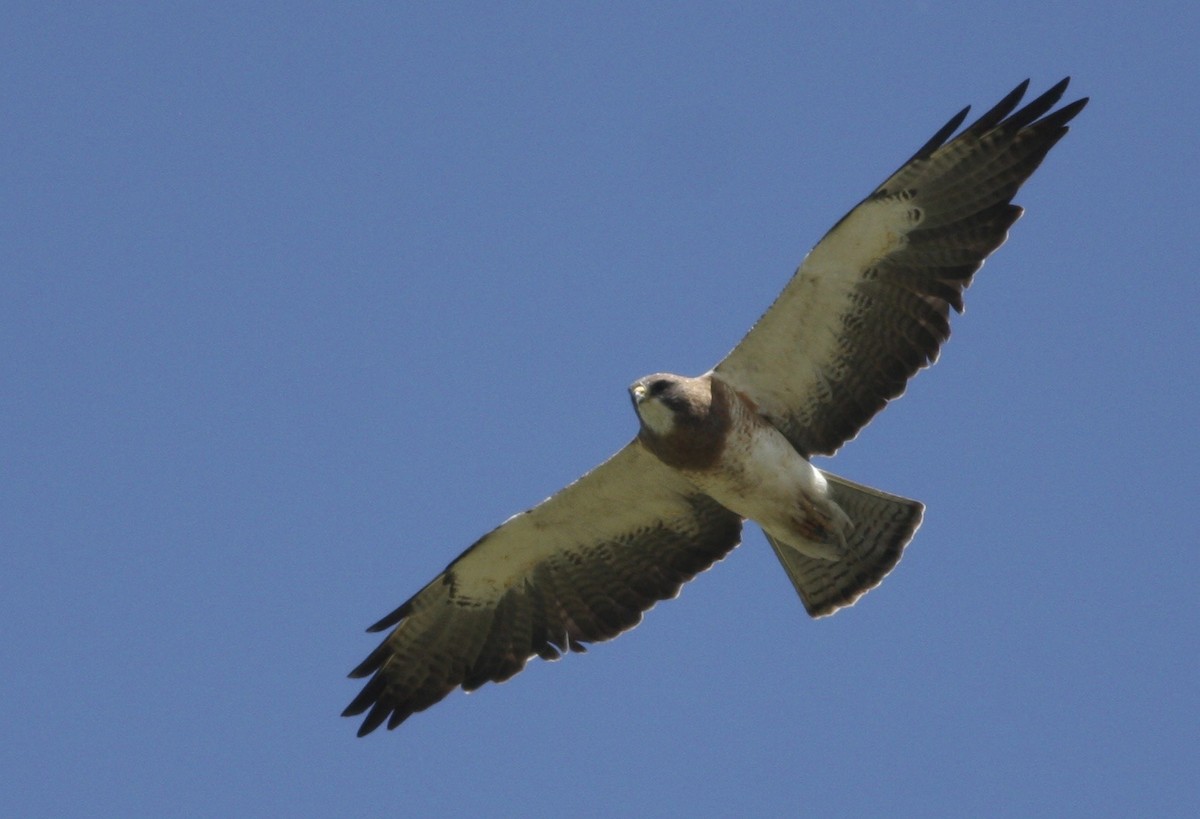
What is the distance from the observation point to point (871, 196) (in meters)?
11.8

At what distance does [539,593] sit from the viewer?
42.2 feet

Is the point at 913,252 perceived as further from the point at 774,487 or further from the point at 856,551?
the point at 856,551

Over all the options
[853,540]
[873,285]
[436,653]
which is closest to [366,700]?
[436,653]

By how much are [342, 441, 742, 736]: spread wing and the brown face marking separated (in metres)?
0.86

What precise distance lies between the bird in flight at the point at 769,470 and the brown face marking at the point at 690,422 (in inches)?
0.5

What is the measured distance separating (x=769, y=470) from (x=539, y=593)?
6.64 ft

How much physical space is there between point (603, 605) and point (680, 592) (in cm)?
55

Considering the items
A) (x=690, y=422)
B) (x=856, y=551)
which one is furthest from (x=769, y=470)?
(x=856, y=551)

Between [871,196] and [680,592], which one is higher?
[871,196]

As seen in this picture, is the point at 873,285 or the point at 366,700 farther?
the point at 366,700

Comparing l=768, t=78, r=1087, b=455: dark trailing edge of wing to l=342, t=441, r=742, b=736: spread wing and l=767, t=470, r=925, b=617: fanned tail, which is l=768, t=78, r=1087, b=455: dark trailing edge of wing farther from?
l=342, t=441, r=742, b=736: spread wing

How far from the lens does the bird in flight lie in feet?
38.8

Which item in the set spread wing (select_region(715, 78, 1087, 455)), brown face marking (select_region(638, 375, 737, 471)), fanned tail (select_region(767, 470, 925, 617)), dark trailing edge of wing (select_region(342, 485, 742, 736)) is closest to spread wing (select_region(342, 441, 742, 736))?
dark trailing edge of wing (select_region(342, 485, 742, 736))

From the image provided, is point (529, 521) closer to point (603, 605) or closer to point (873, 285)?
point (603, 605)
